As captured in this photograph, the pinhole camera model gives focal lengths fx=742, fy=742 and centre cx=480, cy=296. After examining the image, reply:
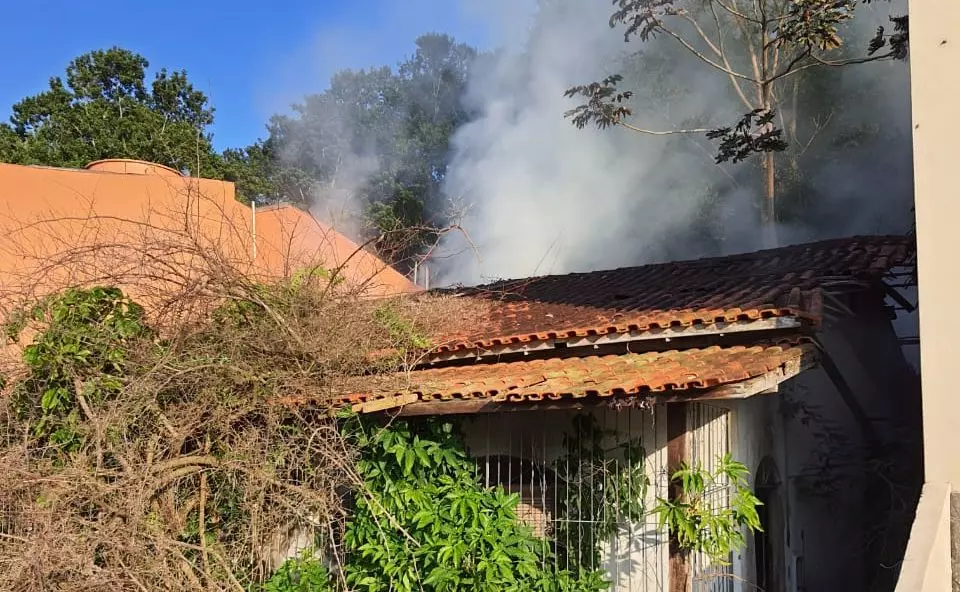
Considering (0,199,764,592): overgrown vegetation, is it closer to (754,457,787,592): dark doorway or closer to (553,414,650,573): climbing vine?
(553,414,650,573): climbing vine

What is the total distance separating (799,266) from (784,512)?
8.46 ft

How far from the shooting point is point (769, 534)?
734 cm

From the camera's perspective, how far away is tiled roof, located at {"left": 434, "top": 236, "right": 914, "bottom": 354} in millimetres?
6316

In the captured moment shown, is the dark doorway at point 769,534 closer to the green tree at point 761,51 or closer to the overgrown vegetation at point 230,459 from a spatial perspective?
the overgrown vegetation at point 230,459

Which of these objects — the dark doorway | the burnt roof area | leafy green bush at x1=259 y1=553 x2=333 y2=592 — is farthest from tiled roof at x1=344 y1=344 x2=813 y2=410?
the dark doorway

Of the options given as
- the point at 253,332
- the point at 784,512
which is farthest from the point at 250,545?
the point at 784,512

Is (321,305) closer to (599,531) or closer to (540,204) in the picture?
(599,531)

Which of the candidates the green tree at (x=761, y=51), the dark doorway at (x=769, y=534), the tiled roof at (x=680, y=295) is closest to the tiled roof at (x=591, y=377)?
the tiled roof at (x=680, y=295)

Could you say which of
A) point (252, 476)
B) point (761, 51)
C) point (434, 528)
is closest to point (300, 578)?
point (252, 476)

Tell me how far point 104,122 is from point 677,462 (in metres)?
24.0

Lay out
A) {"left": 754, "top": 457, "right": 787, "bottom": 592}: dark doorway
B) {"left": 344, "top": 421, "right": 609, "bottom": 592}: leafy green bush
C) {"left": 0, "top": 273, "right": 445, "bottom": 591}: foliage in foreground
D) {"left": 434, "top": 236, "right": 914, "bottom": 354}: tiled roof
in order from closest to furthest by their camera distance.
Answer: {"left": 344, "top": 421, "right": 609, "bottom": 592}: leafy green bush < {"left": 0, "top": 273, "right": 445, "bottom": 591}: foliage in foreground < {"left": 434, "top": 236, "right": 914, "bottom": 354}: tiled roof < {"left": 754, "top": 457, "right": 787, "bottom": 592}: dark doorway

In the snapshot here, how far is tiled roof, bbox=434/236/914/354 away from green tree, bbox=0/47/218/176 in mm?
16099

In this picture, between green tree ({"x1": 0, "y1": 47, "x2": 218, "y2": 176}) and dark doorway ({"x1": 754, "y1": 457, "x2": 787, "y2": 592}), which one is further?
green tree ({"x1": 0, "y1": 47, "x2": 218, "y2": 176})

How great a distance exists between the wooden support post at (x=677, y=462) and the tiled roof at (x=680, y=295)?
3.48 ft
